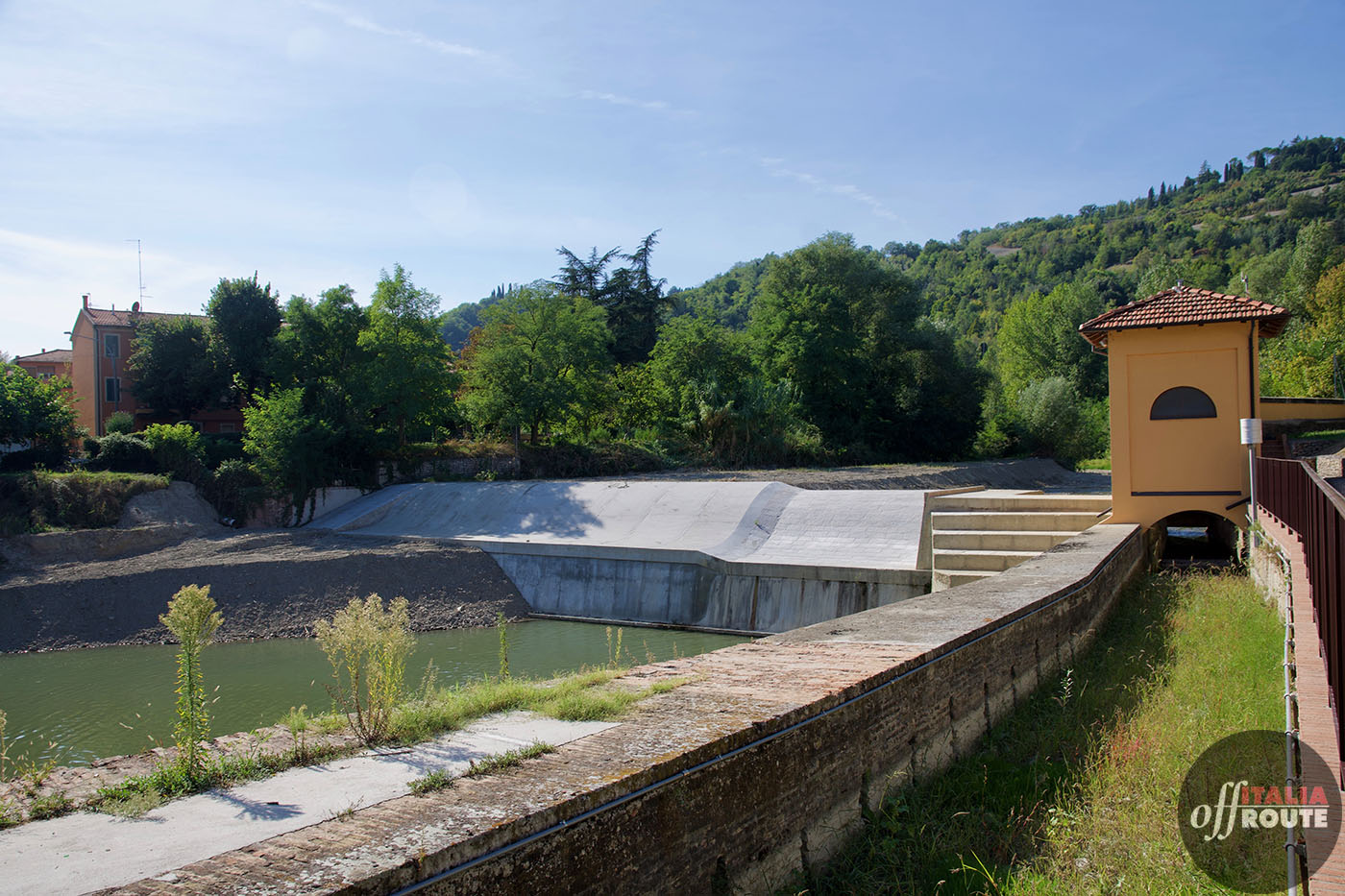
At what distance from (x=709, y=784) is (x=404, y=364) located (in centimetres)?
2716

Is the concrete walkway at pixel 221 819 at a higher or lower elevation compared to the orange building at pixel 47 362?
lower

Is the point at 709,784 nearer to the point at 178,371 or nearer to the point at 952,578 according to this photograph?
the point at 952,578

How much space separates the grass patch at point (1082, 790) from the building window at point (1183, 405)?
6.62 metres

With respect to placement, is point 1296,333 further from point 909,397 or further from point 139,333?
point 139,333

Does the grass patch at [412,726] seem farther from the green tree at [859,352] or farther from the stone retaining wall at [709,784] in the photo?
the green tree at [859,352]

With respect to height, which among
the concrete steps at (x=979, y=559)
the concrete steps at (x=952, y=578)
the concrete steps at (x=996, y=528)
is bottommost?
the concrete steps at (x=952, y=578)

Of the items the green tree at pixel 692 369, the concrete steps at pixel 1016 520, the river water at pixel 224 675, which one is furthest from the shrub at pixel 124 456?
the concrete steps at pixel 1016 520

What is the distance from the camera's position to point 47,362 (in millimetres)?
46219

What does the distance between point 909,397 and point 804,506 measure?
839 inches

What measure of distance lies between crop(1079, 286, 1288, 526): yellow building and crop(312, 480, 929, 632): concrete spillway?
3.74 m

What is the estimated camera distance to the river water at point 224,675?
9695mm

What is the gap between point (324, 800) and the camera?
381 centimetres

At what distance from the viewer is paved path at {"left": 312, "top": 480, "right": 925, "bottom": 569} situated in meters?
15.7

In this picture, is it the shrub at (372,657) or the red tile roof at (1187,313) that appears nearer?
the shrub at (372,657)
